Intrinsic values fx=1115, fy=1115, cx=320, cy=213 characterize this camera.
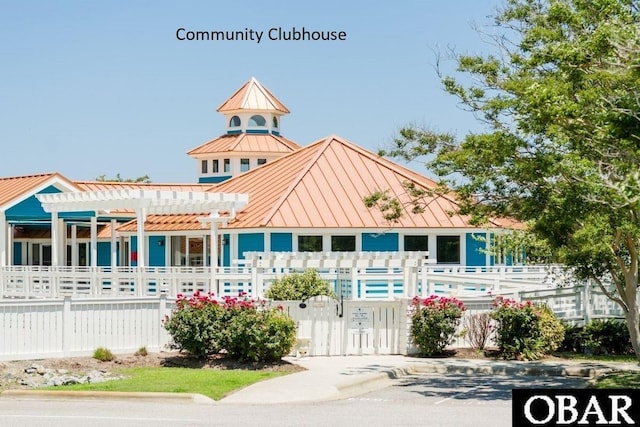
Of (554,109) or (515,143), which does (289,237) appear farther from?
(554,109)

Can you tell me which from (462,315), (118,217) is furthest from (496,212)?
(118,217)

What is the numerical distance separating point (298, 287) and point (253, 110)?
46.1 meters

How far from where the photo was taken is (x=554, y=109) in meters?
16.8

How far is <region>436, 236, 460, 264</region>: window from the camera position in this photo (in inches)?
1604

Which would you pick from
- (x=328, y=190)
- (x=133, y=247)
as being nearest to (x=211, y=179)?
(x=133, y=247)

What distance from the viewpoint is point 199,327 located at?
68.8 feet

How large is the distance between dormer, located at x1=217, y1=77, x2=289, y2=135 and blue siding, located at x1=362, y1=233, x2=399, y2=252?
3255cm

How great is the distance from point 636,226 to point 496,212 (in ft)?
12.7

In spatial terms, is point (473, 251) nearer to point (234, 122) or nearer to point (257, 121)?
point (257, 121)

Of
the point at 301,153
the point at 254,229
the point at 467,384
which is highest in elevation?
A: the point at 301,153

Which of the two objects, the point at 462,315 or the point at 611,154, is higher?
the point at 611,154

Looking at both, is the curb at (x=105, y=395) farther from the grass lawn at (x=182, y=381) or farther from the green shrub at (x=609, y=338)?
the green shrub at (x=609, y=338)

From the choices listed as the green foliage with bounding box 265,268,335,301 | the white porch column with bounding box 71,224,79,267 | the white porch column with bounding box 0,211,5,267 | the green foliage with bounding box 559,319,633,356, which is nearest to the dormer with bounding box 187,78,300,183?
the white porch column with bounding box 71,224,79,267

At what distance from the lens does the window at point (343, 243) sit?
130 feet
